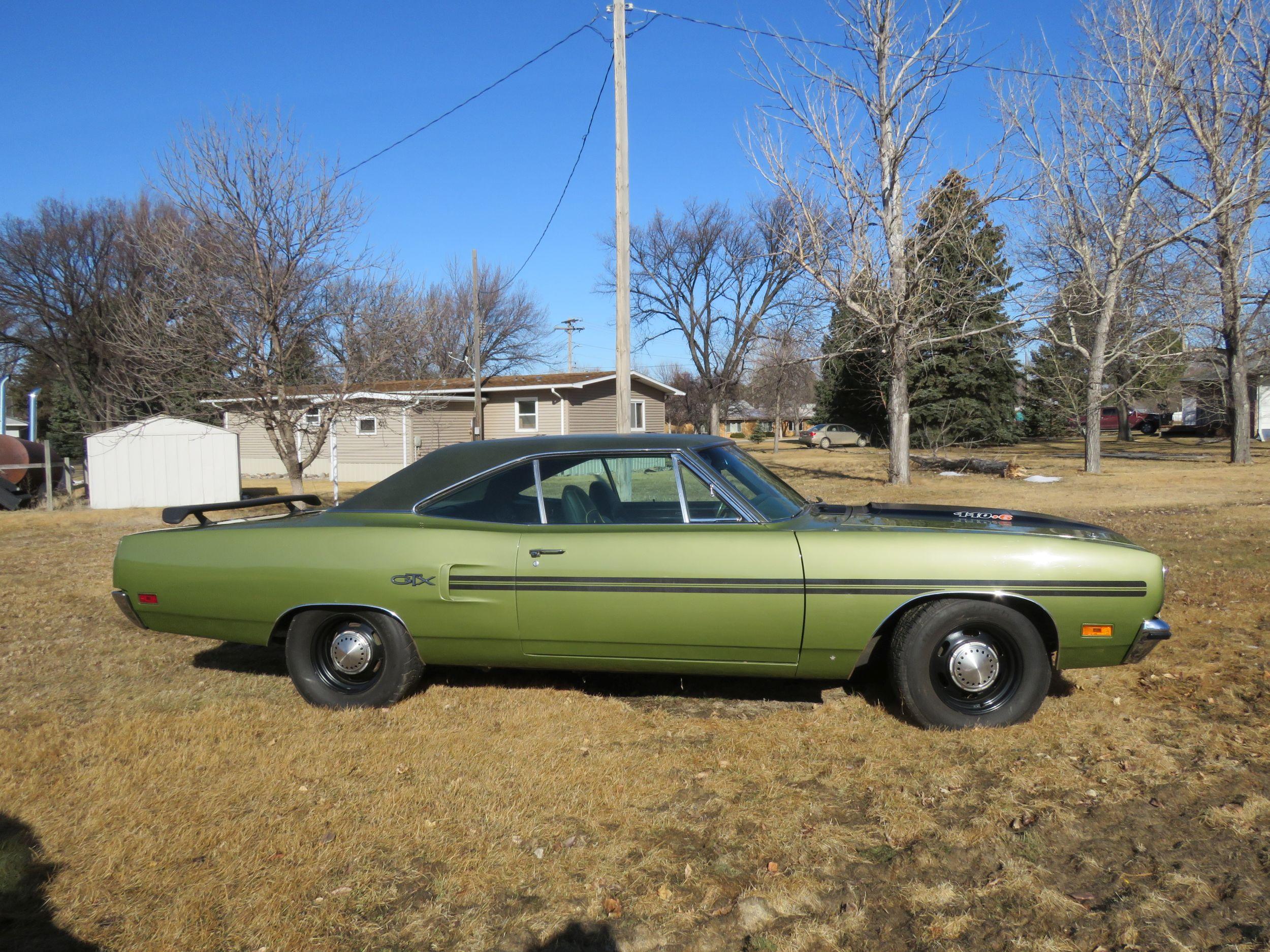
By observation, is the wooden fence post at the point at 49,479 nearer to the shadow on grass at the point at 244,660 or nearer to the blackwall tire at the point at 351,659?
the shadow on grass at the point at 244,660

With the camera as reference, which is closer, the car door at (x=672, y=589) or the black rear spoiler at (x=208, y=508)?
the car door at (x=672, y=589)

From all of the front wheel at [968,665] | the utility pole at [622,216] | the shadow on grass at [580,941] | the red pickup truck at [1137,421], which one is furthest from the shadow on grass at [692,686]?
the red pickup truck at [1137,421]

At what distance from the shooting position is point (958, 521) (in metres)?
4.41

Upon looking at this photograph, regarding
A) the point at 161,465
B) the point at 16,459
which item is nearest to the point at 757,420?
the point at 161,465

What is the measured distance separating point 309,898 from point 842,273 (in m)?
16.6

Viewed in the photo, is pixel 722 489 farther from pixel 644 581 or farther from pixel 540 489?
pixel 540 489

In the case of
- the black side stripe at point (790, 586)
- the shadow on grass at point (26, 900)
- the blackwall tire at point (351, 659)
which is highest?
the black side stripe at point (790, 586)

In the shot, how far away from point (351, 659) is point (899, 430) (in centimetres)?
1587

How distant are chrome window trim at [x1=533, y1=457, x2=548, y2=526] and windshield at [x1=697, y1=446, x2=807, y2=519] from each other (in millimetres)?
820

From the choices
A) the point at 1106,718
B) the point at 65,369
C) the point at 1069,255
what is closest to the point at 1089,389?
the point at 1069,255

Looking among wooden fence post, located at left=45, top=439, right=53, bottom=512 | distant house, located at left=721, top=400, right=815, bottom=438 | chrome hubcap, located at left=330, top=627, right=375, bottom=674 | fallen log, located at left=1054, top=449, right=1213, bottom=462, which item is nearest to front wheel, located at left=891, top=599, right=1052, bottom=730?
chrome hubcap, located at left=330, top=627, right=375, bottom=674

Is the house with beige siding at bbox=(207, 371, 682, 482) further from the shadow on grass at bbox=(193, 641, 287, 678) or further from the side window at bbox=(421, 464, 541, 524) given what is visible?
the side window at bbox=(421, 464, 541, 524)

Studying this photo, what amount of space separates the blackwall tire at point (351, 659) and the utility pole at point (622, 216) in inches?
270

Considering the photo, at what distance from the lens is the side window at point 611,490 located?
453cm
